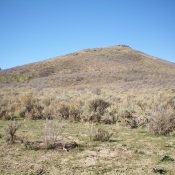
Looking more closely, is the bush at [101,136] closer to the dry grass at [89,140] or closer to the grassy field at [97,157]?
the dry grass at [89,140]

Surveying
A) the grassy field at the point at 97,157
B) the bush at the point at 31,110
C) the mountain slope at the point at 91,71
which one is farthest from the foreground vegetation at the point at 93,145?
the mountain slope at the point at 91,71

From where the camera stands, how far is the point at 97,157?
27.4ft

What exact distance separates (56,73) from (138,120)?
50.9 metres

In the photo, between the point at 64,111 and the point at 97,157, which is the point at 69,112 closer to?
the point at 64,111

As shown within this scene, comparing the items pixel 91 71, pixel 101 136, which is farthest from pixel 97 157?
pixel 91 71

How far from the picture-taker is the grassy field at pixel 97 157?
7301 mm

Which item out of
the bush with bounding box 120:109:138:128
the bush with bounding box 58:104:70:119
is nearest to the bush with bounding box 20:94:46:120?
the bush with bounding box 58:104:70:119

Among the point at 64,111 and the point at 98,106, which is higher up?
the point at 98,106

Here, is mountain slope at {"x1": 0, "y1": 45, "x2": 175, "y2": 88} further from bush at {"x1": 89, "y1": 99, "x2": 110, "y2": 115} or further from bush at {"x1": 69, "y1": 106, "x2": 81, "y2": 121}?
bush at {"x1": 69, "y1": 106, "x2": 81, "y2": 121}

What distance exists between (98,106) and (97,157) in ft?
25.3

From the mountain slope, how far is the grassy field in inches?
1471

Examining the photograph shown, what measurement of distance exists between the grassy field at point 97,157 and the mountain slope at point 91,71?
37367 mm

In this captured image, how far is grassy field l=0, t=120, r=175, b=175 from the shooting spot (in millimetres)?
7301

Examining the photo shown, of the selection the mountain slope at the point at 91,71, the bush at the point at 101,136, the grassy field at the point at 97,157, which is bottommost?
the grassy field at the point at 97,157
